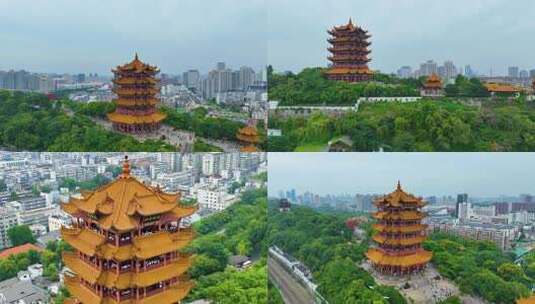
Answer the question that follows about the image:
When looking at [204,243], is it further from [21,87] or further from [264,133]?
[21,87]

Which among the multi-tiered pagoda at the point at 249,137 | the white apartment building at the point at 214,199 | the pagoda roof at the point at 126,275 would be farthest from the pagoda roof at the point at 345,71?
the pagoda roof at the point at 126,275

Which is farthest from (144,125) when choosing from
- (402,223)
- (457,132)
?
(457,132)

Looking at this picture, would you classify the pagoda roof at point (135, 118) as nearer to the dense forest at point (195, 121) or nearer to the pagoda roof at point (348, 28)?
the dense forest at point (195, 121)

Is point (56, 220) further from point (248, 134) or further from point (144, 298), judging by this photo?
point (144, 298)

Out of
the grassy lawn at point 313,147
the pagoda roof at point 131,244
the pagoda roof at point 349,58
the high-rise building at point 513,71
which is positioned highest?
the pagoda roof at point 349,58

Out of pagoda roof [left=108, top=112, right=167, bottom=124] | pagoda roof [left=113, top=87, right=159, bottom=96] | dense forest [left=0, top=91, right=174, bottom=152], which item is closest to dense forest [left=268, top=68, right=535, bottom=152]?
pagoda roof [left=108, top=112, right=167, bottom=124]

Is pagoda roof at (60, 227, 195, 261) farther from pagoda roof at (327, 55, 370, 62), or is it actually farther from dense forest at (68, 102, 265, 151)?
pagoda roof at (327, 55, 370, 62)
